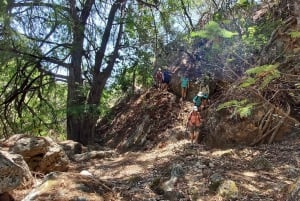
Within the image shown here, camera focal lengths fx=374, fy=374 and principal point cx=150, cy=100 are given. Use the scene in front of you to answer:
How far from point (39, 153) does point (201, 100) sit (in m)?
6.01

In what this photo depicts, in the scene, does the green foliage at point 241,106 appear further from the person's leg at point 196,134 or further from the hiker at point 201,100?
the hiker at point 201,100

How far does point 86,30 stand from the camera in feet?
37.0

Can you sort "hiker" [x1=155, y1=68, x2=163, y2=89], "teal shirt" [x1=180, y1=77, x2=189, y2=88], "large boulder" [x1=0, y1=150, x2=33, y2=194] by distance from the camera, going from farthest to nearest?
"hiker" [x1=155, y1=68, x2=163, y2=89] → "teal shirt" [x1=180, y1=77, x2=189, y2=88] → "large boulder" [x1=0, y1=150, x2=33, y2=194]

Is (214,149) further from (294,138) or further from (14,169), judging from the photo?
(14,169)

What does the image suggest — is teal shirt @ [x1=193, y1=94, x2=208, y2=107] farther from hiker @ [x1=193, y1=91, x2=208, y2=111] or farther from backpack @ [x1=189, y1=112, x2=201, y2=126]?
backpack @ [x1=189, y1=112, x2=201, y2=126]

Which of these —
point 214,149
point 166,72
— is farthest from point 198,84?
point 214,149

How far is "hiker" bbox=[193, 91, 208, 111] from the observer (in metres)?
11.4

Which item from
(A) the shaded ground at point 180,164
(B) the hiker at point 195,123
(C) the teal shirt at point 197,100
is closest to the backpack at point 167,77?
(A) the shaded ground at point 180,164

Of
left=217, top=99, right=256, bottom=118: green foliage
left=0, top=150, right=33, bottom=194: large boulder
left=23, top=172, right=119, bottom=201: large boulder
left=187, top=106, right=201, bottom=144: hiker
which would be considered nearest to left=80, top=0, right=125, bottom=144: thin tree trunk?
left=187, top=106, right=201, bottom=144: hiker

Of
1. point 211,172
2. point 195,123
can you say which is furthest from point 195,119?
point 211,172

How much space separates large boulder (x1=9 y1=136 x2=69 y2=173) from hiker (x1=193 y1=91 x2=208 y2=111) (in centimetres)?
530

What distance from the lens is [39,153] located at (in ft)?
23.1

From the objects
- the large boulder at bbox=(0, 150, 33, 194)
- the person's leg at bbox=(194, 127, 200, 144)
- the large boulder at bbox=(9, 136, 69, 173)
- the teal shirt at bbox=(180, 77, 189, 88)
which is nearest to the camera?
the large boulder at bbox=(0, 150, 33, 194)

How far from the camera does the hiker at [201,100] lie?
11.4m
